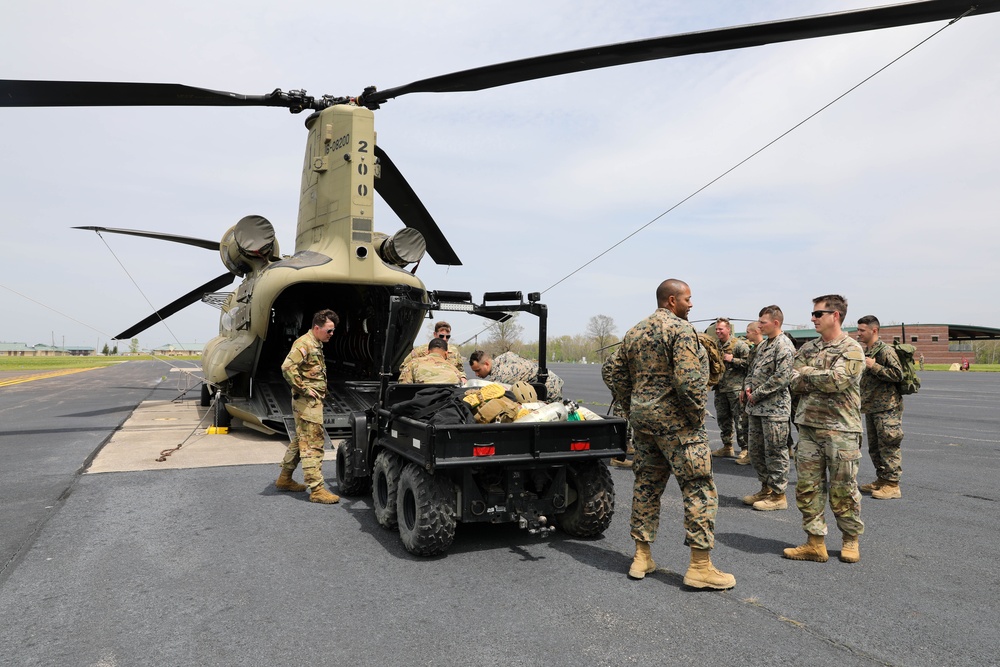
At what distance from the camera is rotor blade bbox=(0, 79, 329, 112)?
6449 millimetres

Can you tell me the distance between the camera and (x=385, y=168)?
34.9 feet

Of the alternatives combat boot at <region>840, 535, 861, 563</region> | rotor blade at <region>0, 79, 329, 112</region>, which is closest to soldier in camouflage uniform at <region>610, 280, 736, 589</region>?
combat boot at <region>840, 535, 861, 563</region>

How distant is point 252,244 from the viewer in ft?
34.9

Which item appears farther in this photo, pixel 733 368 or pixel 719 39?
pixel 733 368

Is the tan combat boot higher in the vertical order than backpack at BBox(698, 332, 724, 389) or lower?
lower

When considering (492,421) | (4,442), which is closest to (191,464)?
(4,442)

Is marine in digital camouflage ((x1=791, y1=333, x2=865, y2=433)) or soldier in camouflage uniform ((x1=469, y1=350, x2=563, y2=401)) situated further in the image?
soldier in camouflage uniform ((x1=469, y1=350, x2=563, y2=401))

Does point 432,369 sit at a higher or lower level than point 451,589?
higher

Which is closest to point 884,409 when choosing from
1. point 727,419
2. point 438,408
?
point 727,419

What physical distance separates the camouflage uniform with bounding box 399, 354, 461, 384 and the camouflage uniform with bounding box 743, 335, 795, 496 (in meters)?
3.03

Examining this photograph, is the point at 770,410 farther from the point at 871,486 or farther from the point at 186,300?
the point at 186,300

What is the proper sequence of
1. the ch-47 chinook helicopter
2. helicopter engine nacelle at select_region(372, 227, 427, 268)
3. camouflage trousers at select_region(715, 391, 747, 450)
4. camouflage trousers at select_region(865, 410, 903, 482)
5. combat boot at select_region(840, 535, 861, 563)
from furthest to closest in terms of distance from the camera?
helicopter engine nacelle at select_region(372, 227, 427, 268), camouflage trousers at select_region(715, 391, 747, 450), the ch-47 chinook helicopter, camouflage trousers at select_region(865, 410, 903, 482), combat boot at select_region(840, 535, 861, 563)

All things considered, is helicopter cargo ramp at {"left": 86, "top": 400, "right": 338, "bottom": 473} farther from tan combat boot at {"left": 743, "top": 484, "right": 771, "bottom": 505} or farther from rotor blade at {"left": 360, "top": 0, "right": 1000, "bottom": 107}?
rotor blade at {"left": 360, "top": 0, "right": 1000, "bottom": 107}

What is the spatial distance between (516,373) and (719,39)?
3500 mm
